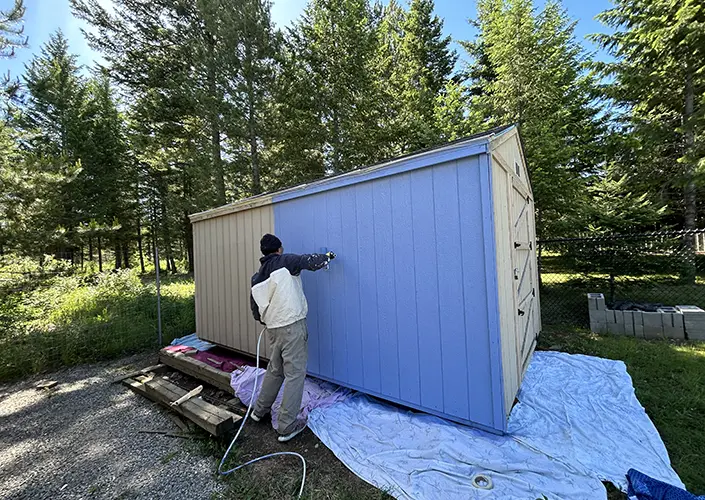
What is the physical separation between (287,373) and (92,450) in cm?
165

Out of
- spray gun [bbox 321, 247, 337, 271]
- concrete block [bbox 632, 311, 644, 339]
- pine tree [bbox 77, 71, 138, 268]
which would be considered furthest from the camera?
pine tree [bbox 77, 71, 138, 268]

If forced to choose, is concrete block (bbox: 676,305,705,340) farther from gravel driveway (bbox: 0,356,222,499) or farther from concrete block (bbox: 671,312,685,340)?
gravel driveway (bbox: 0,356,222,499)

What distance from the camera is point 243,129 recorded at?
28.9 ft

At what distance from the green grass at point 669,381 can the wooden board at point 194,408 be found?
3.09 m

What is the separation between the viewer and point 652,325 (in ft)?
14.5

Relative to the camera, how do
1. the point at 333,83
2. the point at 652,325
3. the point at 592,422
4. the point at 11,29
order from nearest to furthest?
the point at 592,422, the point at 652,325, the point at 11,29, the point at 333,83

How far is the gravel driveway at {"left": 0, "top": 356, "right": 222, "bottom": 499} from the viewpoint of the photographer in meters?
1.99

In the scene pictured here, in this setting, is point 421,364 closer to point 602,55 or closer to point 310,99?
point 310,99

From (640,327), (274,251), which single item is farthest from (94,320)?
(640,327)

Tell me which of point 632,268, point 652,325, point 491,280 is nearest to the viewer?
point 491,280

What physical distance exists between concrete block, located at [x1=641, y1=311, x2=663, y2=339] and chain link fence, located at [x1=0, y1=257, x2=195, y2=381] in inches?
295

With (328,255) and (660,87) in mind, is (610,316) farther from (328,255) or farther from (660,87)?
(660,87)

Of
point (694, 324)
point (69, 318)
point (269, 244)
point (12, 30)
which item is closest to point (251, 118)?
point (12, 30)

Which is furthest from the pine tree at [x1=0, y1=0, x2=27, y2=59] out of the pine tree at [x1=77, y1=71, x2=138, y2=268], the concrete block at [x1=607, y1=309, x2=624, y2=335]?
the concrete block at [x1=607, y1=309, x2=624, y2=335]
